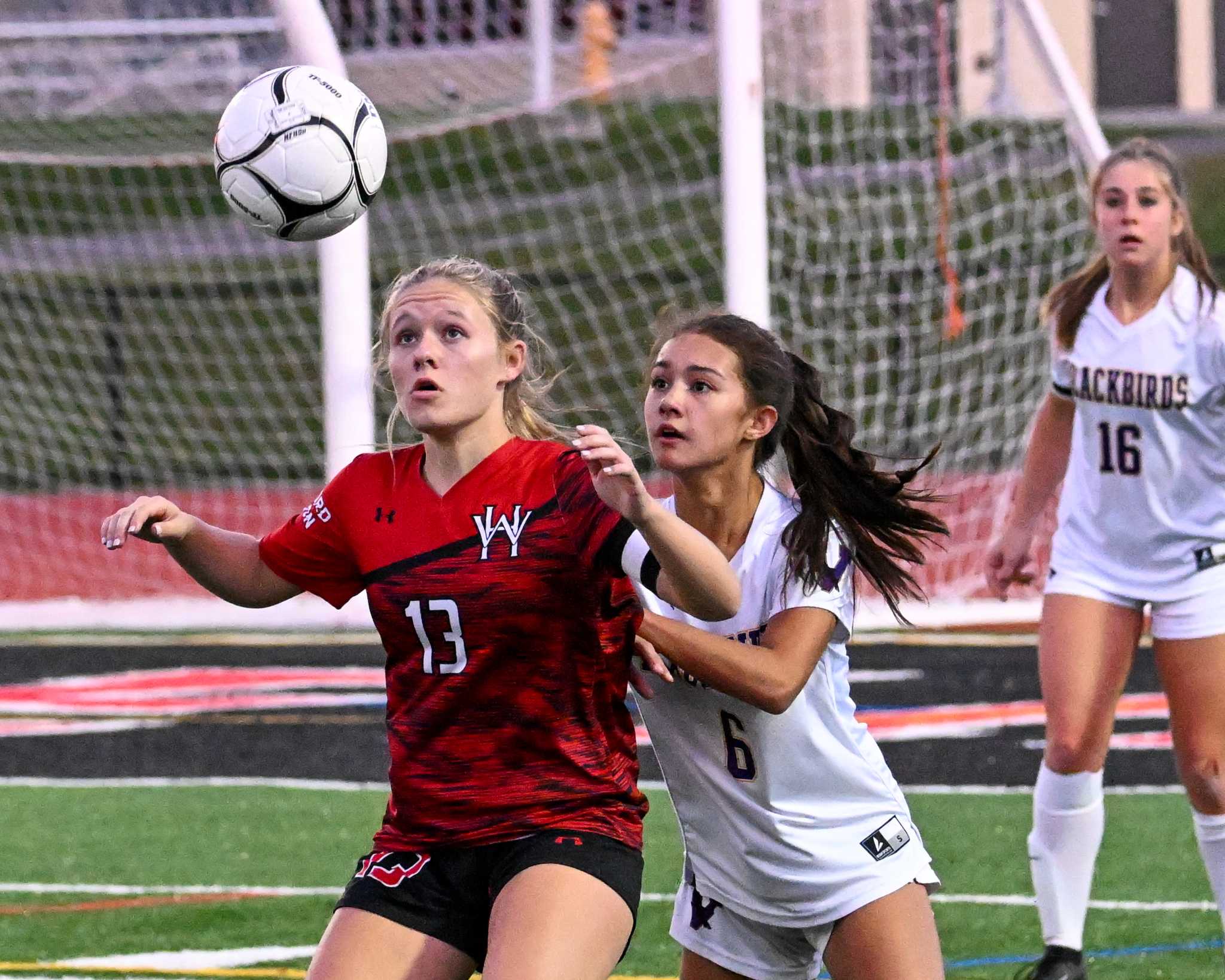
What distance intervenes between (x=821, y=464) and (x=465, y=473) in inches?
27.6

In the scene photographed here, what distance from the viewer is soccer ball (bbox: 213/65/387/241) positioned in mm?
4672

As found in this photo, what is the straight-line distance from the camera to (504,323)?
392cm

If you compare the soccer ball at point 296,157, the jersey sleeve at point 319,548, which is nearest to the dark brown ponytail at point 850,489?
the jersey sleeve at point 319,548

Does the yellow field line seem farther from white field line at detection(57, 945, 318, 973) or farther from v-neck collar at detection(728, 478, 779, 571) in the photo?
v-neck collar at detection(728, 478, 779, 571)

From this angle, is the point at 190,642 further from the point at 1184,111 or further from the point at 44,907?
the point at 1184,111

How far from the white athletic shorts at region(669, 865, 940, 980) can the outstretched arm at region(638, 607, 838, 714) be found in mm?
443

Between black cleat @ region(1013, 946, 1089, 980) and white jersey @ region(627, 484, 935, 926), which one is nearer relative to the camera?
white jersey @ region(627, 484, 935, 926)

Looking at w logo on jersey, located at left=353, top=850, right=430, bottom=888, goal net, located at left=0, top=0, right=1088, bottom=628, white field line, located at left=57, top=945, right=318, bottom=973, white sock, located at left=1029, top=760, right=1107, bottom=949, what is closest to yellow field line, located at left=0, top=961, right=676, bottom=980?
white field line, located at left=57, top=945, right=318, bottom=973

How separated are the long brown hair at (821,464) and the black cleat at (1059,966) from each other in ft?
4.32

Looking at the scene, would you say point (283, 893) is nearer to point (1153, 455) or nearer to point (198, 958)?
point (198, 958)

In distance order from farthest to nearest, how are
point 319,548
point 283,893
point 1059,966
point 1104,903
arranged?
point 283,893 < point 1104,903 < point 1059,966 < point 319,548

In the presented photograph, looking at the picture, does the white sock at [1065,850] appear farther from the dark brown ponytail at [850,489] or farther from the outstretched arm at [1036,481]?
the dark brown ponytail at [850,489]

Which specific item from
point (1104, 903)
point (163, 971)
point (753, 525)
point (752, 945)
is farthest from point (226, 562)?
point (1104, 903)

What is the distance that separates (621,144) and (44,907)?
12.7m
